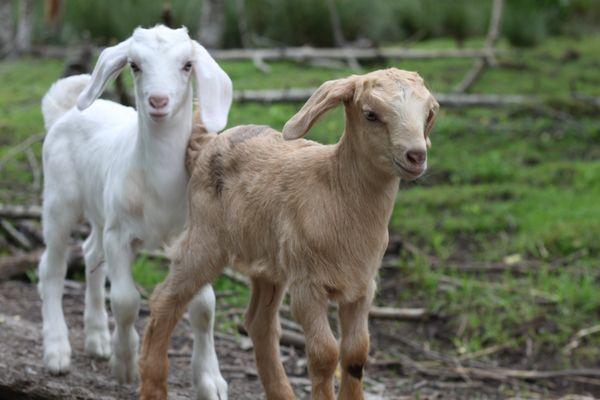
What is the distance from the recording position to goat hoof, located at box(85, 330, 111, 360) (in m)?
6.17

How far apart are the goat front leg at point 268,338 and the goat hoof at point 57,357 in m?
1.26

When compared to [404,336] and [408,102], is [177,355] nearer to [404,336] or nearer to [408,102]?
[404,336]

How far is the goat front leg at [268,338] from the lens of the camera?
5.00 metres

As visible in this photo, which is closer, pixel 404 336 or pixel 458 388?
pixel 458 388

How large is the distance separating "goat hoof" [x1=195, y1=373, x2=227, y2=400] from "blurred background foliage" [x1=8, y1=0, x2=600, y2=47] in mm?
11138

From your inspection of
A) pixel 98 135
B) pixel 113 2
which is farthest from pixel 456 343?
pixel 113 2

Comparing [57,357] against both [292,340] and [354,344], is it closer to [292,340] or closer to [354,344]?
[292,340]

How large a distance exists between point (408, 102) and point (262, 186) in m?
0.87

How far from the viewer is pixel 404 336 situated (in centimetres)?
784

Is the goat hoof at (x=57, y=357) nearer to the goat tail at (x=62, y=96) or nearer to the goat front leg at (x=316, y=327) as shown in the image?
the goat tail at (x=62, y=96)

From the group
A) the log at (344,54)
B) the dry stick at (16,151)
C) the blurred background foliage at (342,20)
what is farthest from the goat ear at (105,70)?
the blurred background foliage at (342,20)

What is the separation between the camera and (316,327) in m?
4.36

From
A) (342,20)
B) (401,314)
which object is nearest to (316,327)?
(401,314)

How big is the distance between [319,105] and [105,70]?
1.31 metres
